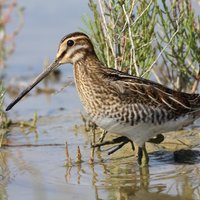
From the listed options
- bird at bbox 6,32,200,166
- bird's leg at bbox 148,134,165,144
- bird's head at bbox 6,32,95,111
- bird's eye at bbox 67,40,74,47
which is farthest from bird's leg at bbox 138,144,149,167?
bird's eye at bbox 67,40,74,47

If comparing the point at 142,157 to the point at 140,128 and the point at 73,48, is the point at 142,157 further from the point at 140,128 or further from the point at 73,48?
the point at 73,48

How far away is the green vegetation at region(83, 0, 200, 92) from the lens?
251 inches

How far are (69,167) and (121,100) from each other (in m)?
0.74

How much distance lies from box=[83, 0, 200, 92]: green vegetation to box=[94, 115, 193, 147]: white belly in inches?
25.8

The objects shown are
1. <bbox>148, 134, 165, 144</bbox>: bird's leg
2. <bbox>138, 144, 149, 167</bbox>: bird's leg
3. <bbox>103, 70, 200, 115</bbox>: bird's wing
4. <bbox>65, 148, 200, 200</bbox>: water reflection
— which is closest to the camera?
→ <bbox>65, 148, 200, 200</bbox>: water reflection

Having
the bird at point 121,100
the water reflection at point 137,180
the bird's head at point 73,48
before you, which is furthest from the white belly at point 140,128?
the bird's head at point 73,48

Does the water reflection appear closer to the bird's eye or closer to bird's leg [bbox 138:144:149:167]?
bird's leg [bbox 138:144:149:167]

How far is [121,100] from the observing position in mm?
5691

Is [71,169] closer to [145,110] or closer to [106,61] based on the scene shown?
[145,110]

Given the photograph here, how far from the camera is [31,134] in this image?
7363 mm

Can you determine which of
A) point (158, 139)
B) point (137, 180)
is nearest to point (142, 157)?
point (158, 139)

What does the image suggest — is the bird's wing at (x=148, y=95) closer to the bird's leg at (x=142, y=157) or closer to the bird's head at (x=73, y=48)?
the bird's head at (x=73, y=48)

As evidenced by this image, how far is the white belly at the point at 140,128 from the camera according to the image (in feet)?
18.5

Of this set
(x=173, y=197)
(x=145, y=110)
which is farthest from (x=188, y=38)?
(x=173, y=197)
